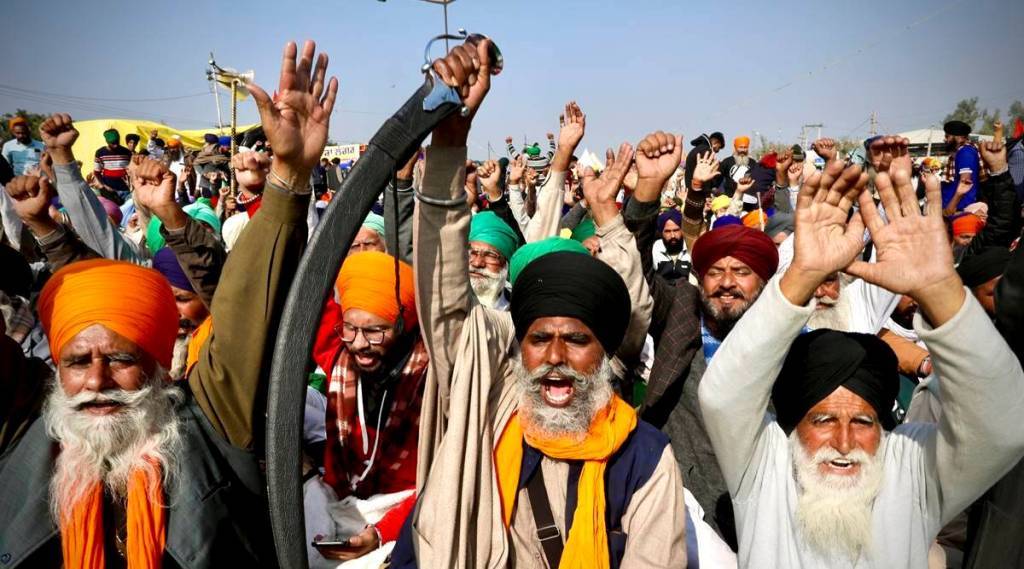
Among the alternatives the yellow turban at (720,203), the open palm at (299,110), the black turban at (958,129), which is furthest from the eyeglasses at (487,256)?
the black turban at (958,129)

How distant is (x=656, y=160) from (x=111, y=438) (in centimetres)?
279

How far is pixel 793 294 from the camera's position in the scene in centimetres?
190

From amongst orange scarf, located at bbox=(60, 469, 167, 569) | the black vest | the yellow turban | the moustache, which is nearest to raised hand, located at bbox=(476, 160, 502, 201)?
the moustache

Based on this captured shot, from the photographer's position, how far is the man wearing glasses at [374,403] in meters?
2.79

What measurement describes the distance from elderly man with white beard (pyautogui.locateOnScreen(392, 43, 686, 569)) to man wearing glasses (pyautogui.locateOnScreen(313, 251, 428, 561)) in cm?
58

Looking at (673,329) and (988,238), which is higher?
(988,238)

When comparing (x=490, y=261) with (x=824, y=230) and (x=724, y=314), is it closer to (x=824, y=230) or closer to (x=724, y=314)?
(x=724, y=314)

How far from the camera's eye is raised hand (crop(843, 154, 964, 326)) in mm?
1742

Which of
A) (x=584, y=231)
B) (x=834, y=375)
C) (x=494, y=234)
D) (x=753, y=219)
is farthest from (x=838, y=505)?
(x=753, y=219)

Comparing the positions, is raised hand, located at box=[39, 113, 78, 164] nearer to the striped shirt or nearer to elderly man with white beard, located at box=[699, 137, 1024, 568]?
elderly man with white beard, located at box=[699, 137, 1024, 568]

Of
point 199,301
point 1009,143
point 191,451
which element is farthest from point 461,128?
point 1009,143

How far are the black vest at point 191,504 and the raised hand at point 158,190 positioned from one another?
133 cm

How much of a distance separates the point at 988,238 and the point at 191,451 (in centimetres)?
629

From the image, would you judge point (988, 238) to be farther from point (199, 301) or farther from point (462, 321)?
point (199, 301)
